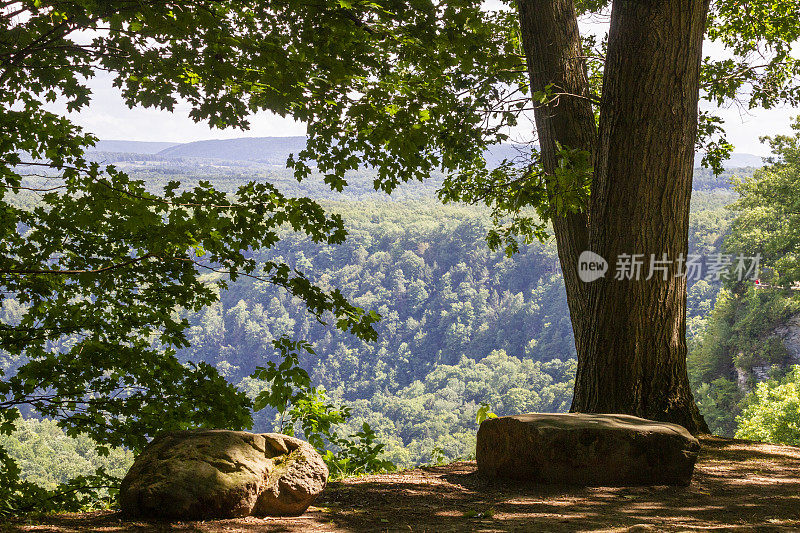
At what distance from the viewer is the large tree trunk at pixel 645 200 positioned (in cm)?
404

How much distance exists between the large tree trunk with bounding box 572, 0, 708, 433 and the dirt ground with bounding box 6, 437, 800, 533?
62 centimetres

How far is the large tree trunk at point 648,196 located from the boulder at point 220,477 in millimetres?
2302

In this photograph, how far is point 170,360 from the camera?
329cm

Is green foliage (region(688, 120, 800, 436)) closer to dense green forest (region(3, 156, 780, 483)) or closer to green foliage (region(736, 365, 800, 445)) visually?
green foliage (region(736, 365, 800, 445))

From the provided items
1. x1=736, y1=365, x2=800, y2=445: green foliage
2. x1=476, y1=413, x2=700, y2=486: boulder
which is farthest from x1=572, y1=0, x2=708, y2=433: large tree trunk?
x1=736, y1=365, x2=800, y2=445: green foliage

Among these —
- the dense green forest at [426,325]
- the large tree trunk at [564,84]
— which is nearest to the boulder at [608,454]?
the large tree trunk at [564,84]

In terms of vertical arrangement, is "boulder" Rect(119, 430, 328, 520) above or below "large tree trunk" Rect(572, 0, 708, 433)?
below

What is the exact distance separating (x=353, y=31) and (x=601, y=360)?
2695mm

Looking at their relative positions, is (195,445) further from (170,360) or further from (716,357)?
(716,357)

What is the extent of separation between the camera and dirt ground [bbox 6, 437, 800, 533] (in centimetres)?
244

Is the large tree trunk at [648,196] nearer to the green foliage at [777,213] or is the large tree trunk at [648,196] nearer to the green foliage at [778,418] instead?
the green foliage at [778,418]

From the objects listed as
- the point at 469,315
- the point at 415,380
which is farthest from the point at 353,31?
the point at 469,315

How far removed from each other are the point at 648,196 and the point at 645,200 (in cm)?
3

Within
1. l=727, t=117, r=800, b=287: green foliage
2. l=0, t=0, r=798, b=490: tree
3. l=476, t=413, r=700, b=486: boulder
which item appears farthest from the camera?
l=727, t=117, r=800, b=287: green foliage
